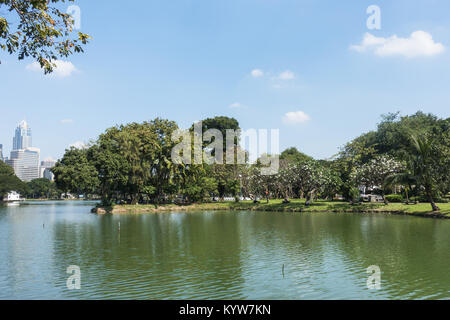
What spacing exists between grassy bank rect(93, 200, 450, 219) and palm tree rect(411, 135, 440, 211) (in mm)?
2590

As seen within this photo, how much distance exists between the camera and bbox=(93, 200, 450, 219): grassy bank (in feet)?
153

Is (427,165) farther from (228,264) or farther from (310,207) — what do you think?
(228,264)

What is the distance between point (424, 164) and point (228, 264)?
1483 inches

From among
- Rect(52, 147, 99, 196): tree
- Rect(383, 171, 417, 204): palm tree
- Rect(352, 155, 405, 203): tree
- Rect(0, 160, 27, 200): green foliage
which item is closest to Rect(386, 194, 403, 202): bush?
Rect(352, 155, 405, 203): tree

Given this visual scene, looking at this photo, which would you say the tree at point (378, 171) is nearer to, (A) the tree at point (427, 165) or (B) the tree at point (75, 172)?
(A) the tree at point (427, 165)

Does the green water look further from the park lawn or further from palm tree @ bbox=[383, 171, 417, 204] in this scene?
the park lawn

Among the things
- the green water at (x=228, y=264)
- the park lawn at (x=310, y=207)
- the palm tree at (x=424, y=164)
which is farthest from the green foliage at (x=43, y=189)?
the palm tree at (x=424, y=164)

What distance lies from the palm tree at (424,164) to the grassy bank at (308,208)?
8.50 ft

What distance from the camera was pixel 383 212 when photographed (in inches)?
1967

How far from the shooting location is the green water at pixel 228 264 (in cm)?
1373

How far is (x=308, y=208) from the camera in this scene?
5609cm

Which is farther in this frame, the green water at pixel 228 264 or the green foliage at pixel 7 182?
the green foliage at pixel 7 182

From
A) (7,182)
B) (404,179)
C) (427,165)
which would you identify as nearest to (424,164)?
(427,165)
